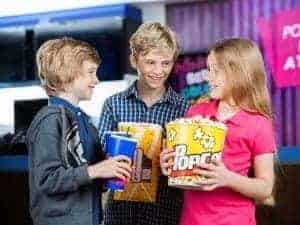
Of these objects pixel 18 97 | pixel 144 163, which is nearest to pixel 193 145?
pixel 144 163

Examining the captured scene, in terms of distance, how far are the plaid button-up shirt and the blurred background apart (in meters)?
1.37

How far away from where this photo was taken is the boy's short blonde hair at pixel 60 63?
5.00 feet

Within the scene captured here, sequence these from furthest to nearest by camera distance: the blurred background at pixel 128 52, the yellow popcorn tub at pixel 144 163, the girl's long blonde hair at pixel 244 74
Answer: the blurred background at pixel 128 52 → the yellow popcorn tub at pixel 144 163 → the girl's long blonde hair at pixel 244 74

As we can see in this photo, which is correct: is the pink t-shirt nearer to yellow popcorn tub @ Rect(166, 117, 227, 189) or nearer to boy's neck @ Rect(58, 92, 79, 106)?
yellow popcorn tub @ Rect(166, 117, 227, 189)

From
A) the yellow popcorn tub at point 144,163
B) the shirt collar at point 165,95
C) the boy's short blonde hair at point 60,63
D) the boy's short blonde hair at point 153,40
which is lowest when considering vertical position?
the yellow popcorn tub at point 144,163

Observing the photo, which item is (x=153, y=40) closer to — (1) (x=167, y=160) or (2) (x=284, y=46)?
(1) (x=167, y=160)

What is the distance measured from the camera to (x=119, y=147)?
145cm

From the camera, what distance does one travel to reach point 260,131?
56.6 inches

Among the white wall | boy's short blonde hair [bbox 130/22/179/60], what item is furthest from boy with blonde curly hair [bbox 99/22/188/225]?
the white wall

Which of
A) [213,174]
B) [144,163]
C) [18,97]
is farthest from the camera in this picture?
[18,97]

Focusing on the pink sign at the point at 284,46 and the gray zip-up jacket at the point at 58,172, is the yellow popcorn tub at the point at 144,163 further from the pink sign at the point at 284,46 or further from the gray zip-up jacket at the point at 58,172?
the pink sign at the point at 284,46

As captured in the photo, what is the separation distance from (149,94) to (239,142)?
443 mm

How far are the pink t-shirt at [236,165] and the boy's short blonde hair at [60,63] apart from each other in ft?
1.38

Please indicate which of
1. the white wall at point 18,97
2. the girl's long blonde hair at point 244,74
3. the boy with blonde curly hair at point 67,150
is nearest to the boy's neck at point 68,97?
the boy with blonde curly hair at point 67,150
